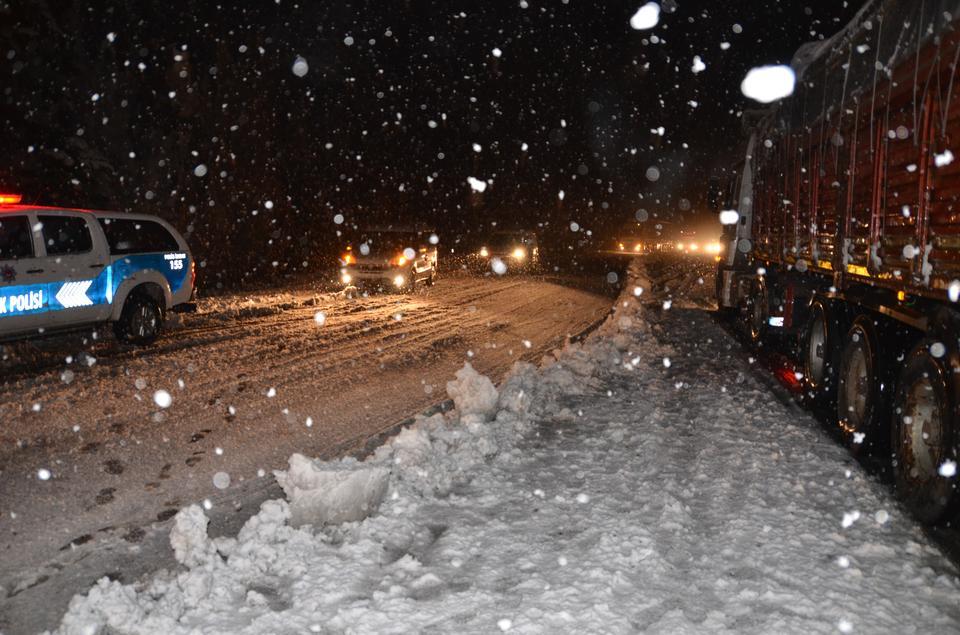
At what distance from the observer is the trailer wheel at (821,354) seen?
25.6 ft

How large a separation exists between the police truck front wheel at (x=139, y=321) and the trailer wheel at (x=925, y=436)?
976 cm

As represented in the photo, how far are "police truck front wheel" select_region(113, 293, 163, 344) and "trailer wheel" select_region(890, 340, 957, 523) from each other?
976cm

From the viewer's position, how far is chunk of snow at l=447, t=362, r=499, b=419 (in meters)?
6.93

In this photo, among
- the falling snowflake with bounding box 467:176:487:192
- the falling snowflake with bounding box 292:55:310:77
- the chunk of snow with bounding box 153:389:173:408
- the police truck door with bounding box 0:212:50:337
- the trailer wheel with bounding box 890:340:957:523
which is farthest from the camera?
the falling snowflake with bounding box 467:176:487:192

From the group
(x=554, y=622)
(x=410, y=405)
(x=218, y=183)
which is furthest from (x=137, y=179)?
(x=554, y=622)

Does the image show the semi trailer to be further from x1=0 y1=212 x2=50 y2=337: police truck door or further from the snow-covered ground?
x1=0 y1=212 x2=50 y2=337: police truck door

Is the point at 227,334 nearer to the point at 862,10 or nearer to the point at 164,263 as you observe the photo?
the point at 164,263

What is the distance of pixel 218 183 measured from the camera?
868 inches

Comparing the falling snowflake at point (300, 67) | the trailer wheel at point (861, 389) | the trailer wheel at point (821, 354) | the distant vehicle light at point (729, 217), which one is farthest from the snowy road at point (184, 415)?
the falling snowflake at point (300, 67)

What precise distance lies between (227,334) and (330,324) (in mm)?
1978

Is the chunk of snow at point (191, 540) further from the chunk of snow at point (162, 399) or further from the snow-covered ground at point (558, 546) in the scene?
the chunk of snow at point (162, 399)

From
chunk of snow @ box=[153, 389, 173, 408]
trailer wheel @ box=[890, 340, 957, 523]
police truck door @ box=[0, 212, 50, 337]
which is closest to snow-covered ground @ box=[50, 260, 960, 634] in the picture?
trailer wheel @ box=[890, 340, 957, 523]

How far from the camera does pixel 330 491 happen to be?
4.52m

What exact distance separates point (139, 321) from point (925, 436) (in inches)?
395
